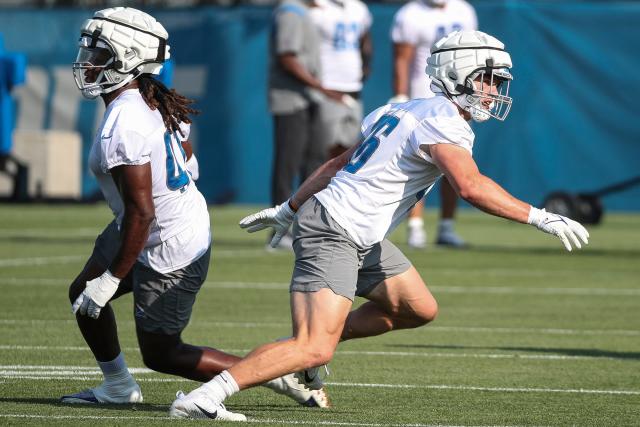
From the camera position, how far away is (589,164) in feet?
71.6

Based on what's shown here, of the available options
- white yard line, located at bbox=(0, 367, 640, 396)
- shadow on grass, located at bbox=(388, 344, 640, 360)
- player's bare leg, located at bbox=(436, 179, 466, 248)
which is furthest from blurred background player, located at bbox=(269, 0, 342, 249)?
white yard line, located at bbox=(0, 367, 640, 396)

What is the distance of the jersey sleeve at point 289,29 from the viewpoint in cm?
1534

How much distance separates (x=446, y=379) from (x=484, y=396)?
23.2 inches

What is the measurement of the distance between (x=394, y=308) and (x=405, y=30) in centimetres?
878

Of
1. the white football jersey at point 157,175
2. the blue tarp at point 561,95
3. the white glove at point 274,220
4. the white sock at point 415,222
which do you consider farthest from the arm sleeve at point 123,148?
the blue tarp at point 561,95

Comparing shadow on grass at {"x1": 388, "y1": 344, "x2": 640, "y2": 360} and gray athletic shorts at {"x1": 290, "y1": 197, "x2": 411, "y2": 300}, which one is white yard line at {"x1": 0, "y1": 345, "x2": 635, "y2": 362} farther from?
gray athletic shorts at {"x1": 290, "y1": 197, "x2": 411, "y2": 300}

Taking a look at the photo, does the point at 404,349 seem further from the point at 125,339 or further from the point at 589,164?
the point at 589,164

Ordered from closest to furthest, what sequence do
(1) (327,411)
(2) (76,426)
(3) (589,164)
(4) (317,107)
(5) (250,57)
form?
(2) (76,426)
(1) (327,411)
(4) (317,107)
(3) (589,164)
(5) (250,57)

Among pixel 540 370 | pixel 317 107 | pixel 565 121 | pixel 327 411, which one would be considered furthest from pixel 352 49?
pixel 327 411

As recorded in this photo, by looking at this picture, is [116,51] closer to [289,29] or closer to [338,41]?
[289,29]

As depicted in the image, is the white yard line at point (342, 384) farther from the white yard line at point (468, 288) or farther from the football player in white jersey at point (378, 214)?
the white yard line at point (468, 288)

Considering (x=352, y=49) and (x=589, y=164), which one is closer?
(x=352, y=49)

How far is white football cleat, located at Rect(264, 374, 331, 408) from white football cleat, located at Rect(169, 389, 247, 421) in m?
0.60

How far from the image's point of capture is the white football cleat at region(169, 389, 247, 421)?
21.0 feet
